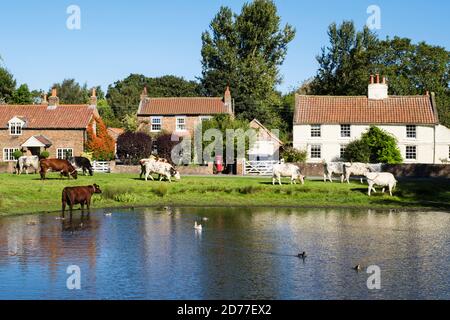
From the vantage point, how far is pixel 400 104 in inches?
2820

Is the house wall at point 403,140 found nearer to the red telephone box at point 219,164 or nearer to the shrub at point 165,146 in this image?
the red telephone box at point 219,164

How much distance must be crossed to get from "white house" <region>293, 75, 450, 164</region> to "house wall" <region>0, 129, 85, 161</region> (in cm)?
2206

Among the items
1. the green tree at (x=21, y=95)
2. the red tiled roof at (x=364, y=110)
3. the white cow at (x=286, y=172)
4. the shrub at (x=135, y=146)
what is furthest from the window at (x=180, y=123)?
the white cow at (x=286, y=172)

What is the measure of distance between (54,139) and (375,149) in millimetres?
32151

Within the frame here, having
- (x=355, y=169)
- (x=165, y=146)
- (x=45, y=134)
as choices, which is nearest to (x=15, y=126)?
(x=45, y=134)

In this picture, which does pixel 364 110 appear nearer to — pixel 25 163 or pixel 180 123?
pixel 180 123

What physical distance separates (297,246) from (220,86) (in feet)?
208

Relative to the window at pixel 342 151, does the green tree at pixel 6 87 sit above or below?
above

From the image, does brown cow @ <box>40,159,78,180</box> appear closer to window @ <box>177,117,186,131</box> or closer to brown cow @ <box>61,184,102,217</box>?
brown cow @ <box>61,184,102,217</box>

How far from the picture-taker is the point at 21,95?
306ft

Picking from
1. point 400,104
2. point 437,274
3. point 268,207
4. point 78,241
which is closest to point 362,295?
point 437,274

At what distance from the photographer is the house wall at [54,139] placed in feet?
233

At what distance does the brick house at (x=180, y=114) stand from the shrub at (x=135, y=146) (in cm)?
857

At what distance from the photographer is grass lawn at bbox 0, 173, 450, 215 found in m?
41.9
